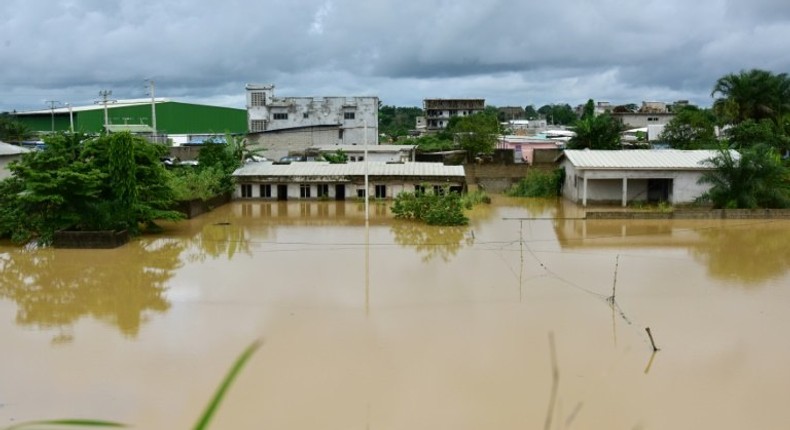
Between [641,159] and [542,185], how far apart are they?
17.7 feet

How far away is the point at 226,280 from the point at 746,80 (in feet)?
104

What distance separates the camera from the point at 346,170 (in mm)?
30984

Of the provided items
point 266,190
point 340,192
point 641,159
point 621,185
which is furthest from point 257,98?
point 641,159

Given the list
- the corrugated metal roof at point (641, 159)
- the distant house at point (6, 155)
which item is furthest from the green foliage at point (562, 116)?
the distant house at point (6, 155)

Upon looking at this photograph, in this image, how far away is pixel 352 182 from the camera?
3050 cm

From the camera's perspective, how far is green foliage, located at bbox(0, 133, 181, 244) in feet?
61.1

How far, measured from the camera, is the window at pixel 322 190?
30.9m

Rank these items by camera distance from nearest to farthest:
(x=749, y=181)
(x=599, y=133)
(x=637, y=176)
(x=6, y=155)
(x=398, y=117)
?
(x=6, y=155) < (x=749, y=181) < (x=637, y=176) < (x=599, y=133) < (x=398, y=117)

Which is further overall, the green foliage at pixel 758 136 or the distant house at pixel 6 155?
the green foliage at pixel 758 136

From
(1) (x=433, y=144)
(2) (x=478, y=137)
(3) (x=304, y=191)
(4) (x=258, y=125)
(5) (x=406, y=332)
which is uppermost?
(4) (x=258, y=125)

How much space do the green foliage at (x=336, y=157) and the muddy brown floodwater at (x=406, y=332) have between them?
15.9 metres

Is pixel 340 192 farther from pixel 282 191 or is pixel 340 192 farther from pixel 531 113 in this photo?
pixel 531 113

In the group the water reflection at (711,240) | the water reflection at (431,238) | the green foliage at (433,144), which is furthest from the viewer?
the green foliage at (433,144)

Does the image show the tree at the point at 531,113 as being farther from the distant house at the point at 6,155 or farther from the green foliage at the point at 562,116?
the distant house at the point at 6,155
